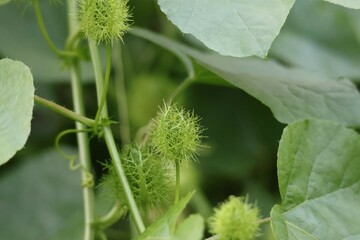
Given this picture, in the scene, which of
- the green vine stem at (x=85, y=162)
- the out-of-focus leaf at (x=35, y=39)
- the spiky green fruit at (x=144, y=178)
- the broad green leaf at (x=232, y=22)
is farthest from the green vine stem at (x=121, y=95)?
the broad green leaf at (x=232, y=22)

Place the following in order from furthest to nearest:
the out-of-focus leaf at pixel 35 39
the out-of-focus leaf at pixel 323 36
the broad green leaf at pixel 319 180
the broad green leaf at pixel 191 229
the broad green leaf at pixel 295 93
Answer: the out-of-focus leaf at pixel 323 36
the out-of-focus leaf at pixel 35 39
the broad green leaf at pixel 295 93
the broad green leaf at pixel 319 180
the broad green leaf at pixel 191 229

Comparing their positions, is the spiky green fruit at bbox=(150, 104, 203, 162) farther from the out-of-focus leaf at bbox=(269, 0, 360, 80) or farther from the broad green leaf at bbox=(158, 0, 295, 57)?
the out-of-focus leaf at bbox=(269, 0, 360, 80)

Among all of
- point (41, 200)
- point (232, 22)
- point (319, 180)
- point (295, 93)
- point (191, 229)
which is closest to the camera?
point (191, 229)

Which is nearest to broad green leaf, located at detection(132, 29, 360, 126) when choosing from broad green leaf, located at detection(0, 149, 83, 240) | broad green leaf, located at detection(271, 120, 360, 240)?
broad green leaf, located at detection(271, 120, 360, 240)

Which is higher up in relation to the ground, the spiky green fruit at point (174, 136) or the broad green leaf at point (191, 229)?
the broad green leaf at point (191, 229)

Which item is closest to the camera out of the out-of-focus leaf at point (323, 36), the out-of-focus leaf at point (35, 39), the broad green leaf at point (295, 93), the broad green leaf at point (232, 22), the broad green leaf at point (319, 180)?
the broad green leaf at point (232, 22)

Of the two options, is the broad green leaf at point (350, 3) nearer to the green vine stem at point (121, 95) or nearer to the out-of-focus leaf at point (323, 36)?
the green vine stem at point (121, 95)

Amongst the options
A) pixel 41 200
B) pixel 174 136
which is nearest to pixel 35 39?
pixel 41 200

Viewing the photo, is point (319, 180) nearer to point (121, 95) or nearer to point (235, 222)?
point (235, 222)
